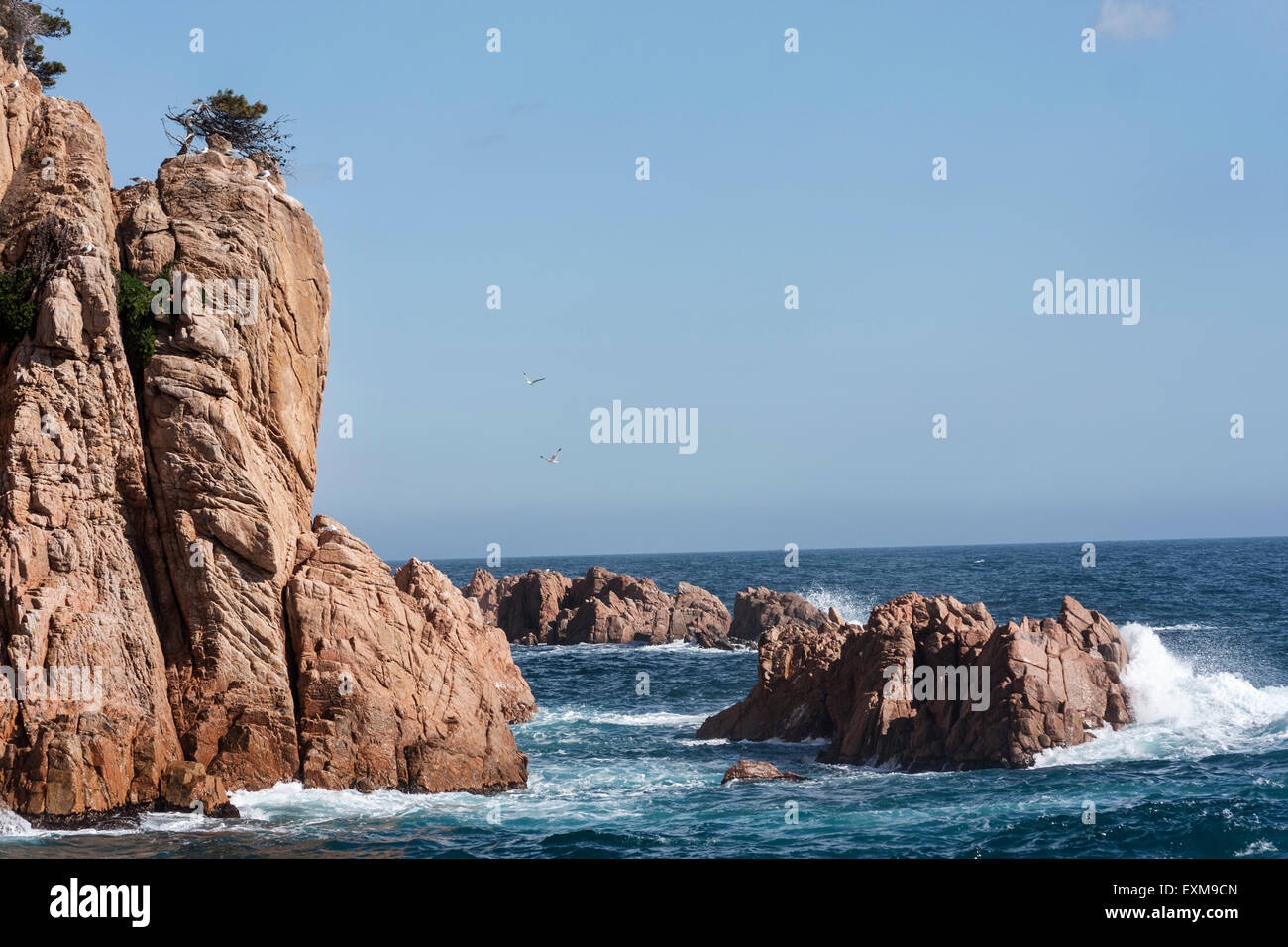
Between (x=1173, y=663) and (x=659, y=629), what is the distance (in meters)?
45.8

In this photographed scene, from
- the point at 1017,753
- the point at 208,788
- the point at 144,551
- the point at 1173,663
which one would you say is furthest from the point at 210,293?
the point at 1173,663

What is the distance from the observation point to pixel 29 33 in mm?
34219

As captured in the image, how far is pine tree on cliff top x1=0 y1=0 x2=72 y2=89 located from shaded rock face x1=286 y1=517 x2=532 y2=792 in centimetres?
1655

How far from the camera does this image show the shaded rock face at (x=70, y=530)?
25969 millimetres

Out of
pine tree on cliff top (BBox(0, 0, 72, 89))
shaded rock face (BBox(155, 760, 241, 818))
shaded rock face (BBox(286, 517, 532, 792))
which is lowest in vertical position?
shaded rock face (BBox(155, 760, 241, 818))

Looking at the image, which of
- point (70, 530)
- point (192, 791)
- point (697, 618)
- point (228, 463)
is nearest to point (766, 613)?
point (697, 618)

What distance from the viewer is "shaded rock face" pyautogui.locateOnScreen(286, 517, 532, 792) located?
28.8 meters

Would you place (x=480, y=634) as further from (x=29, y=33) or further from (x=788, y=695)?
(x=29, y=33)

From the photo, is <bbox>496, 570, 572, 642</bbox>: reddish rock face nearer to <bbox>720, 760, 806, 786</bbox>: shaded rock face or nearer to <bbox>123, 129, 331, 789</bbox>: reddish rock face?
<bbox>720, 760, 806, 786</bbox>: shaded rock face

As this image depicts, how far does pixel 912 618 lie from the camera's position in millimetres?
39406

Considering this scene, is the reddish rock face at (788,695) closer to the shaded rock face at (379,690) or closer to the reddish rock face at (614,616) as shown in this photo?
the shaded rock face at (379,690)

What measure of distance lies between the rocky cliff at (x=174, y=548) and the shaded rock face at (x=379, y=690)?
2.3 inches

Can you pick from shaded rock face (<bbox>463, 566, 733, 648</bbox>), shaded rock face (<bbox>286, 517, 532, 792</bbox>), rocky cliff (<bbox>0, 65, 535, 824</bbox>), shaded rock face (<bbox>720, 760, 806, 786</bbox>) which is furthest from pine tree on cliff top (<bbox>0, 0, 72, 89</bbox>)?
shaded rock face (<bbox>463, 566, 733, 648</bbox>)
